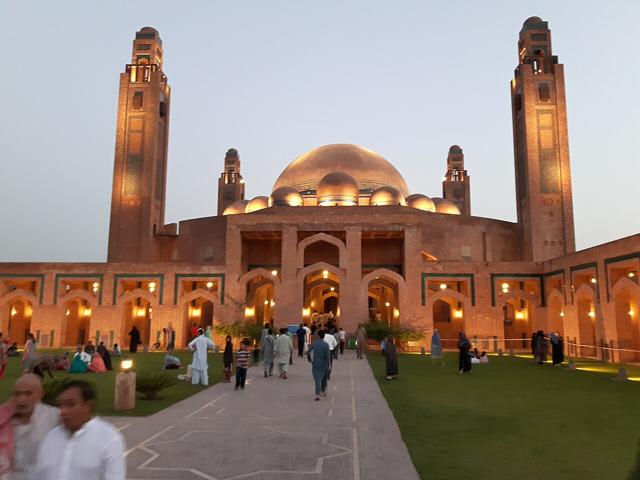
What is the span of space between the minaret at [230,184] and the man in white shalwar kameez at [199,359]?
3560 cm

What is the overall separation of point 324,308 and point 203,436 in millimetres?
33136

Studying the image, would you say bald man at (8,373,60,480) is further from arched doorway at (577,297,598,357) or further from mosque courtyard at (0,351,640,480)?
arched doorway at (577,297,598,357)

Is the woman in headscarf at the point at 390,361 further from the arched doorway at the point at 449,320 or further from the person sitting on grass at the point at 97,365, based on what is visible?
the arched doorway at the point at 449,320

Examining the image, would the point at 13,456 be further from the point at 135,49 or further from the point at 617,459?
the point at 135,49

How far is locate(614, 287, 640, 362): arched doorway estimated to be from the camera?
18.5m

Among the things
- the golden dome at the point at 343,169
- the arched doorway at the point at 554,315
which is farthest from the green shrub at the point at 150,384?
the golden dome at the point at 343,169

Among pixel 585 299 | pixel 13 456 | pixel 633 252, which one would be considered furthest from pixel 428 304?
pixel 13 456

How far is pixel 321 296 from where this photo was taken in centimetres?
3625

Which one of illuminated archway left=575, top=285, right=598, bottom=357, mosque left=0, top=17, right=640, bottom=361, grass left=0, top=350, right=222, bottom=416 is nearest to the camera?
grass left=0, top=350, right=222, bottom=416

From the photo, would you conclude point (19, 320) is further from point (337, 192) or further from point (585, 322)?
point (585, 322)

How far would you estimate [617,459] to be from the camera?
5426 millimetres

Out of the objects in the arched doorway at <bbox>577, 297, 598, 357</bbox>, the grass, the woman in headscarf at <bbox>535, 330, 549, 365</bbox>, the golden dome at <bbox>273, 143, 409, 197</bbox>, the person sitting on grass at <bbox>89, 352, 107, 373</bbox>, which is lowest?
the grass

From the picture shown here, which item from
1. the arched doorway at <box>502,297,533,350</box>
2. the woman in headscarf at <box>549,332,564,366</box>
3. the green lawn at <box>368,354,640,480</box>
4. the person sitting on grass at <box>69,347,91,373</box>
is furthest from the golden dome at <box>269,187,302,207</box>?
the green lawn at <box>368,354,640,480</box>

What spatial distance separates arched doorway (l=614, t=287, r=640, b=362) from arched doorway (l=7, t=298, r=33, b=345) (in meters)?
27.7
